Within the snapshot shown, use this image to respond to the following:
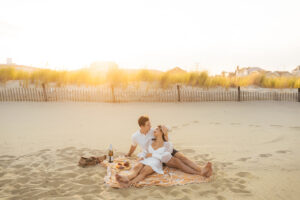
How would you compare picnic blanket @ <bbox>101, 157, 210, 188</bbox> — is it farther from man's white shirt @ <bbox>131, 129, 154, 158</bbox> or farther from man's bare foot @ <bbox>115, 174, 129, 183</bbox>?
man's white shirt @ <bbox>131, 129, 154, 158</bbox>

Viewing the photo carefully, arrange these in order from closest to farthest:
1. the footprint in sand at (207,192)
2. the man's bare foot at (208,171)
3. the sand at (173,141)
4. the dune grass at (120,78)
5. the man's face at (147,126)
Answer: the footprint in sand at (207,192), the sand at (173,141), the man's bare foot at (208,171), the man's face at (147,126), the dune grass at (120,78)

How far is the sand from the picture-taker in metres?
4.67

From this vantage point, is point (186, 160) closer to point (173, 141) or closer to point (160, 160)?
point (160, 160)

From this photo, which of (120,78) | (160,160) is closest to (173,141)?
(160,160)

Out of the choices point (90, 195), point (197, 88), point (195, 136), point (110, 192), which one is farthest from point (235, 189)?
point (197, 88)

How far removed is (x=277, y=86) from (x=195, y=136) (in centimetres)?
1968

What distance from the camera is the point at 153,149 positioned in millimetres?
5336

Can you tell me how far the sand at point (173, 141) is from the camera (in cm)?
467

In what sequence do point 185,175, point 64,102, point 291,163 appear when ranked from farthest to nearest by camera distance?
1. point 64,102
2. point 291,163
3. point 185,175

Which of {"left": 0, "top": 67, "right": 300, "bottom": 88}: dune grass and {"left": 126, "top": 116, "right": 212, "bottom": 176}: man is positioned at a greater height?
{"left": 0, "top": 67, "right": 300, "bottom": 88}: dune grass

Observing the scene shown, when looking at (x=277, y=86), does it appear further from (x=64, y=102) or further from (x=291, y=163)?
(x=291, y=163)

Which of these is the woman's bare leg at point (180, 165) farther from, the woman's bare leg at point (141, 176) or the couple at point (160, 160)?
the woman's bare leg at point (141, 176)

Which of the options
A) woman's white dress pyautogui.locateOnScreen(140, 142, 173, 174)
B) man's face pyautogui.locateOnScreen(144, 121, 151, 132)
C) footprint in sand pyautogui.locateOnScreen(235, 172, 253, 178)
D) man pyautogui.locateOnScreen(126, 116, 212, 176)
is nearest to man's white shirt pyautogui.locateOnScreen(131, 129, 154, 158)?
man pyautogui.locateOnScreen(126, 116, 212, 176)

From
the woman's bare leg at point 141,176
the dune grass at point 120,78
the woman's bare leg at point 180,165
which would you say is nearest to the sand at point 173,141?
the woman's bare leg at point 141,176
